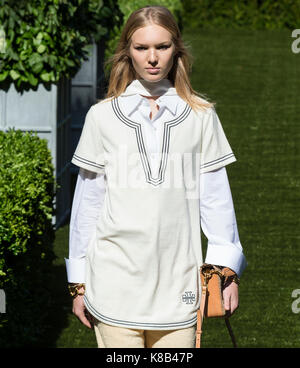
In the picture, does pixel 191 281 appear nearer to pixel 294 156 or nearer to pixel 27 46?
pixel 27 46

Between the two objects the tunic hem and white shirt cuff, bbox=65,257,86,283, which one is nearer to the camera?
the tunic hem

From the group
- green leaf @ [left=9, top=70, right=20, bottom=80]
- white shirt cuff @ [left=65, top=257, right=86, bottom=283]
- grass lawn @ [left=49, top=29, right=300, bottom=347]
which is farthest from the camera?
green leaf @ [left=9, top=70, right=20, bottom=80]

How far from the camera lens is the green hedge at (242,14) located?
22484 mm

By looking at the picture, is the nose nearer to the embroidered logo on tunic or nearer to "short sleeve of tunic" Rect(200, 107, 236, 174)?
"short sleeve of tunic" Rect(200, 107, 236, 174)

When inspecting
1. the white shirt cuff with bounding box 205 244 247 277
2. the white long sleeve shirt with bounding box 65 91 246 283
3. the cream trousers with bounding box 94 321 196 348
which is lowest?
the cream trousers with bounding box 94 321 196 348

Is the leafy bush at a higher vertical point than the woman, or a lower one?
higher

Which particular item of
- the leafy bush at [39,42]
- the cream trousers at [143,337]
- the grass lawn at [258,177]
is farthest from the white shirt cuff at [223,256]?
the leafy bush at [39,42]

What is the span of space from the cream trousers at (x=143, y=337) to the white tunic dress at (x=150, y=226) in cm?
4

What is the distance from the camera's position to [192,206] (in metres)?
3.22

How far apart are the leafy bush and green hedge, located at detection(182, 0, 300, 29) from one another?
1451 centimetres

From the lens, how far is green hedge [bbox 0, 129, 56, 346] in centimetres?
522

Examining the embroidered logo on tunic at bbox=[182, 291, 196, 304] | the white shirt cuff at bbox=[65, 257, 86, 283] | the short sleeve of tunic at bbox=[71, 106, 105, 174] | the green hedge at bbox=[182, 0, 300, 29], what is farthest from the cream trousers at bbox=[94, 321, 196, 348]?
the green hedge at bbox=[182, 0, 300, 29]

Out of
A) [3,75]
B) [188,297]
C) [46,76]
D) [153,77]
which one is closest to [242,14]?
[46,76]
